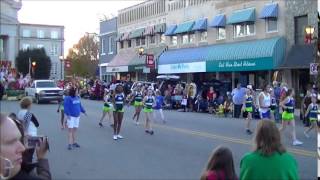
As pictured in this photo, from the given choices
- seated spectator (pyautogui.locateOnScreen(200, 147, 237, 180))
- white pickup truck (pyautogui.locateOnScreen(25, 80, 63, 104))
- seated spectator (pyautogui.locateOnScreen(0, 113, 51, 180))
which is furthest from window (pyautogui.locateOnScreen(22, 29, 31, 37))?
seated spectator (pyautogui.locateOnScreen(0, 113, 51, 180))

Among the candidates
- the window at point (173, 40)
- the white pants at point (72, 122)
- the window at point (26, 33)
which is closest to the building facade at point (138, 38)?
the window at point (173, 40)

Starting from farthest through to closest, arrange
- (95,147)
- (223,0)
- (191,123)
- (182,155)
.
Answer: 1. (223,0)
2. (191,123)
3. (95,147)
4. (182,155)

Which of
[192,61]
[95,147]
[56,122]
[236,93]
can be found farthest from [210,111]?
[95,147]

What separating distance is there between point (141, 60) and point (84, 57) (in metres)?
42.8

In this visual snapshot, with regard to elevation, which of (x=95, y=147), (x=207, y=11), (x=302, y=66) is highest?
(x=207, y=11)

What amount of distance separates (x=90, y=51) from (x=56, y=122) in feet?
244

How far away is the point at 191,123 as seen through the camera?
891 inches

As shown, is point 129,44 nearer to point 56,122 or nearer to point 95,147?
point 56,122

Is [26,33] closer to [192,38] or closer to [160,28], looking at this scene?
[160,28]

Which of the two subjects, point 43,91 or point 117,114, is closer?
point 117,114

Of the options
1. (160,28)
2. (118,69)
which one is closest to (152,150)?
(160,28)

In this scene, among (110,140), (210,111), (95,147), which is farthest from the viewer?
(210,111)

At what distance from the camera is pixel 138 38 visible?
53.9 metres

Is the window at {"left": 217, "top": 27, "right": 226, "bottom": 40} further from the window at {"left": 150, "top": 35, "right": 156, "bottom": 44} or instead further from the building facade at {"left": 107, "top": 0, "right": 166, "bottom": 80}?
the window at {"left": 150, "top": 35, "right": 156, "bottom": 44}
